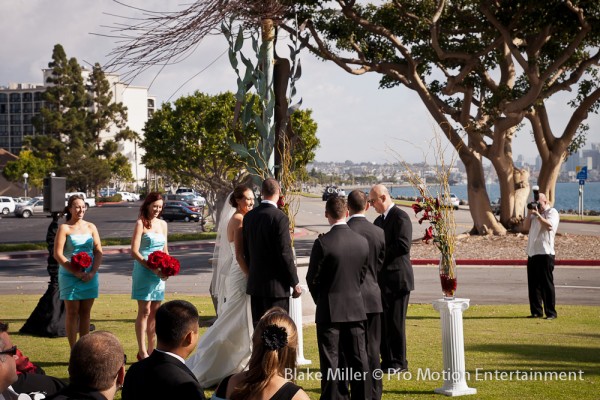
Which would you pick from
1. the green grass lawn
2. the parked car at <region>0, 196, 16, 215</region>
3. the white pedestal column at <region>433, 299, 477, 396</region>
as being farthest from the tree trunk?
the parked car at <region>0, 196, 16, 215</region>

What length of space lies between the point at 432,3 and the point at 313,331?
1778 centimetres

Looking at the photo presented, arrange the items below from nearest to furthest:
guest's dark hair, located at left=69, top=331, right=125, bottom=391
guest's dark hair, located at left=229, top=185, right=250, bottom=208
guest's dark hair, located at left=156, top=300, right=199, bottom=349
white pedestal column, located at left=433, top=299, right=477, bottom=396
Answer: guest's dark hair, located at left=69, top=331, right=125, bottom=391 < guest's dark hair, located at left=156, top=300, right=199, bottom=349 < white pedestal column, located at left=433, top=299, right=477, bottom=396 < guest's dark hair, located at left=229, top=185, right=250, bottom=208

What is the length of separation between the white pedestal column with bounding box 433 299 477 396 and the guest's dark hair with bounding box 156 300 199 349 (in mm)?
3628

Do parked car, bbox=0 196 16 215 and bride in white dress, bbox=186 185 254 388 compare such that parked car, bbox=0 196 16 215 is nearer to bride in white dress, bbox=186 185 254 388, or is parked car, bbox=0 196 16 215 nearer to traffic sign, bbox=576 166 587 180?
traffic sign, bbox=576 166 587 180

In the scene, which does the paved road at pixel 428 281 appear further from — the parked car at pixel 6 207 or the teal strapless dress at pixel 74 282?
the parked car at pixel 6 207

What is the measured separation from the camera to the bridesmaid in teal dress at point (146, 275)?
900cm

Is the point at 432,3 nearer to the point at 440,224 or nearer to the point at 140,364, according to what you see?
the point at 440,224

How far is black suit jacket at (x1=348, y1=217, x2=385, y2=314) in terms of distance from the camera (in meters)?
7.32

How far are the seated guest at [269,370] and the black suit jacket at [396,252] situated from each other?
455cm

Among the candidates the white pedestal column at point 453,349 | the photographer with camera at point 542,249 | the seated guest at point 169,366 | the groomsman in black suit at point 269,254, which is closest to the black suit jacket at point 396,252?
the white pedestal column at point 453,349

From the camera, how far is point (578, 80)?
27953 millimetres

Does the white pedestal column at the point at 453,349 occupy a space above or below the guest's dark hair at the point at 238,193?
below

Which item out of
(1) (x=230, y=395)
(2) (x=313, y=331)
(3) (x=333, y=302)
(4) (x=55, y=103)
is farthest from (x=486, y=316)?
(4) (x=55, y=103)

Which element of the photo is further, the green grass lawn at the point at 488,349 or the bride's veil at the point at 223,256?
the bride's veil at the point at 223,256
